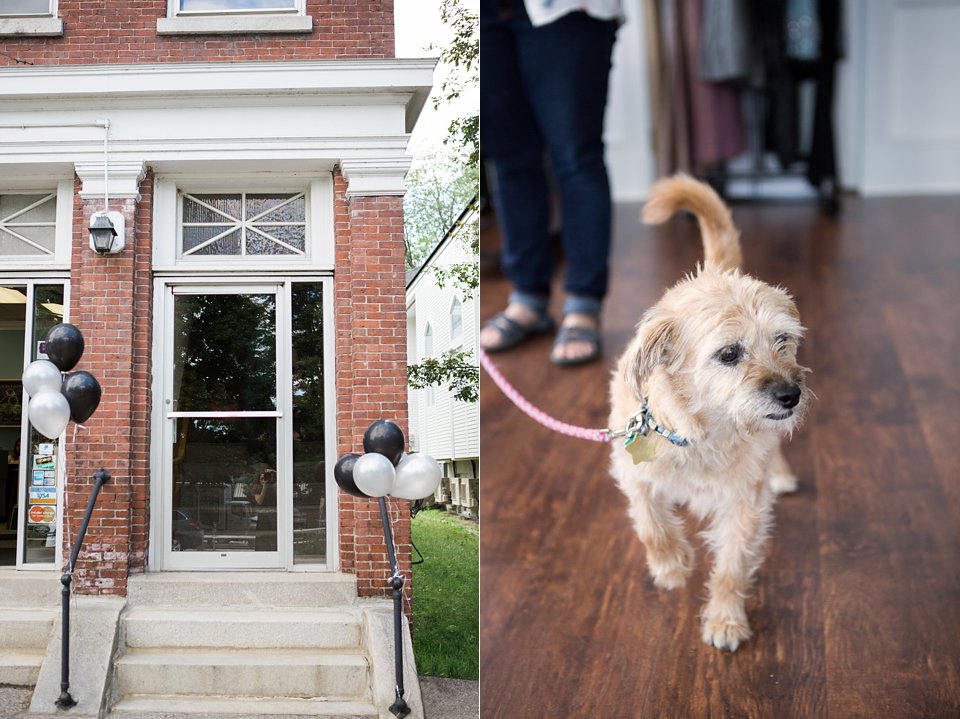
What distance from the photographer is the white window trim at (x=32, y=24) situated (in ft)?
4.94

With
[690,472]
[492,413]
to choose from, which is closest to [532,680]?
[690,472]

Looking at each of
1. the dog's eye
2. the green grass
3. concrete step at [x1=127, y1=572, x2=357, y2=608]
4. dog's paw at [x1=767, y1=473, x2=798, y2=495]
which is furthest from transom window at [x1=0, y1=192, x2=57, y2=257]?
dog's paw at [x1=767, y1=473, x2=798, y2=495]

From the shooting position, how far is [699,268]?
1226mm

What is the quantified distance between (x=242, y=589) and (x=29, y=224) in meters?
0.73

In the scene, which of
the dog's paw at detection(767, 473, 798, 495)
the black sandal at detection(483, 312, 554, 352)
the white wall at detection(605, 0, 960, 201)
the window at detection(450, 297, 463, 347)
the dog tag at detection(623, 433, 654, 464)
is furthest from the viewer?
the white wall at detection(605, 0, 960, 201)

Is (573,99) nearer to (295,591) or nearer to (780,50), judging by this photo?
(295,591)

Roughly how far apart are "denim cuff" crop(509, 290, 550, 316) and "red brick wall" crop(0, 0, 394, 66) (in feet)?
3.13

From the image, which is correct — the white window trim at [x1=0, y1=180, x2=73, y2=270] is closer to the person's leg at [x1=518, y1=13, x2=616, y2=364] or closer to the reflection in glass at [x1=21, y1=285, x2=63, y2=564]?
the reflection in glass at [x1=21, y1=285, x2=63, y2=564]

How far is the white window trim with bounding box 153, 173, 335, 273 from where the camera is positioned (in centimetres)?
148

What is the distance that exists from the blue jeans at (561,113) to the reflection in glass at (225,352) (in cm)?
56

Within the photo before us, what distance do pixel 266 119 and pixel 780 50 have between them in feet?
14.0

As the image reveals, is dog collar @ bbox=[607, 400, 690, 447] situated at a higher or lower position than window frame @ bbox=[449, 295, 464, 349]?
lower

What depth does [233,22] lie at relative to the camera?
150 centimetres

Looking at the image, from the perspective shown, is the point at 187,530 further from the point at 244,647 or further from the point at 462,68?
the point at 462,68
